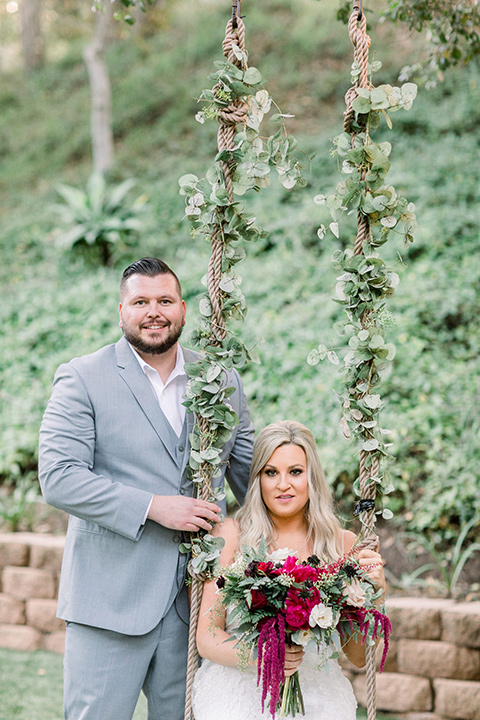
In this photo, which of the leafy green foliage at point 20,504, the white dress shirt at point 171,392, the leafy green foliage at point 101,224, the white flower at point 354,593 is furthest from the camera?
the leafy green foliage at point 101,224

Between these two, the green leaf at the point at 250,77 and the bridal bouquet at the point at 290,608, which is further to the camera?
the green leaf at the point at 250,77

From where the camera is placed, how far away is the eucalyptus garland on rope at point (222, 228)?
250 centimetres

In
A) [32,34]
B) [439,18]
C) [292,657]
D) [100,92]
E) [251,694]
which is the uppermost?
[32,34]

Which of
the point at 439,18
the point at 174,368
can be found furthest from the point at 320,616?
the point at 439,18

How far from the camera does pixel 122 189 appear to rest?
8.81 m

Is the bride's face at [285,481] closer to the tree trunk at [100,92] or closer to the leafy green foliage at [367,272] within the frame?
the leafy green foliage at [367,272]

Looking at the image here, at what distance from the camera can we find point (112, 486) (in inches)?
100

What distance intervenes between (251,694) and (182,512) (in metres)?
0.70

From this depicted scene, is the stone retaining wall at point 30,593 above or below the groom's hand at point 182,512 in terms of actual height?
below

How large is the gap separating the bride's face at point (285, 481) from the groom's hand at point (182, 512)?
25 centimetres

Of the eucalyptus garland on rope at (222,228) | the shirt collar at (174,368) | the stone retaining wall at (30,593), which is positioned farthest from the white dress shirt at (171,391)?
the stone retaining wall at (30,593)

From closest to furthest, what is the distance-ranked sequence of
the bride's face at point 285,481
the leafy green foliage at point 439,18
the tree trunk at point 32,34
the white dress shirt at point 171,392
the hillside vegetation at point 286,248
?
the bride's face at point 285,481
the white dress shirt at point 171,392
the leafy green foliage at point 439,18
the hillside vegetation at point 286,248
the tree trunk at point 32,34

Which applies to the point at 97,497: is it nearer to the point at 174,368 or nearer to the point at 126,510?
the point at 126,510

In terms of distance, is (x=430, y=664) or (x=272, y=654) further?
(x=430, y=664)
